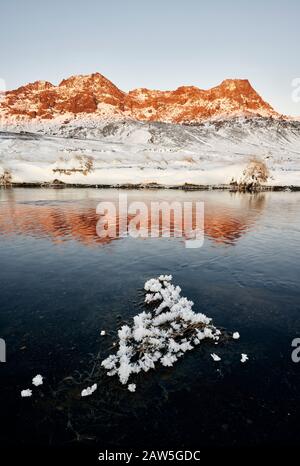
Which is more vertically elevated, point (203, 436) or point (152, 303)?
point (152, 303)

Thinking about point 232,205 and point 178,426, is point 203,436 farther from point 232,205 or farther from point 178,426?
point 232,205

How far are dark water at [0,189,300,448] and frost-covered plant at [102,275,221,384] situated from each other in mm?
261

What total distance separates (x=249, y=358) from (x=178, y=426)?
2.52 m

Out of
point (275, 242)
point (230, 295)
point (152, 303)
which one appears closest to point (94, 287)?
point (152, 303)

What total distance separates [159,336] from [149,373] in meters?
1.19

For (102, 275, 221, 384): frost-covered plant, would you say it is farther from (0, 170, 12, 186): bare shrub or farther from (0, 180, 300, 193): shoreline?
(0, 170, 12, 186): bare shrub

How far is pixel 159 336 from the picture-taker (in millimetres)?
7742

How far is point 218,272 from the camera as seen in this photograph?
40.7 ft

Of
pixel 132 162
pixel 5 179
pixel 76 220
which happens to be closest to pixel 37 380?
pixel 76 220

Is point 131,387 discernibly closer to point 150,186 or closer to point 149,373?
point 149,373

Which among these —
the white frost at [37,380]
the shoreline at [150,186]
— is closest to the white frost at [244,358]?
the white frost at [37,380]

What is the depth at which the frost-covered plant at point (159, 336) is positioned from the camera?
6.77 m

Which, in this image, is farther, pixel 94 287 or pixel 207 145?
pixel 207 145

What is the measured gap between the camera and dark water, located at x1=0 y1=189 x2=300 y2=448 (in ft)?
17.8
